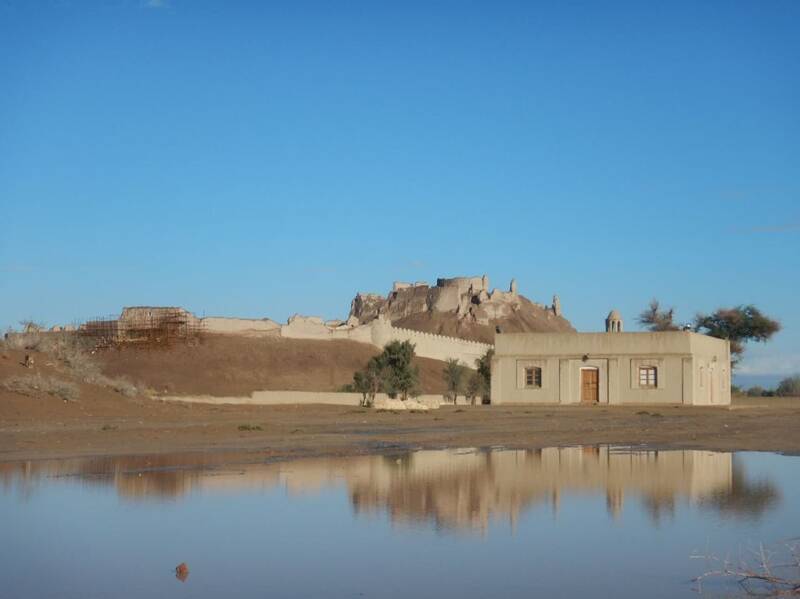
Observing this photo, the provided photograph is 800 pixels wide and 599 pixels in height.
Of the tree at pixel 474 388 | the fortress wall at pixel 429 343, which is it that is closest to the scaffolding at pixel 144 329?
the fortress wall at pixel 429 343

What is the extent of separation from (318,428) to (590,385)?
1943 centimetres

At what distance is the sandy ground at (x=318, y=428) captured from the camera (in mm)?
Answer: 20625

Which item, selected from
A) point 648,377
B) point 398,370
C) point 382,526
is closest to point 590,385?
point 648,377

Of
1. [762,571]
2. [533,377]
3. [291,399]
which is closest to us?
[762,571]

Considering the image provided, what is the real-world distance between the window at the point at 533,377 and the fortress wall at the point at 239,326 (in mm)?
50131

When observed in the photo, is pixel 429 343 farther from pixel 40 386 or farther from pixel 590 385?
pixel 40 386

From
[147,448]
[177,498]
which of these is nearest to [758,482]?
[177,498]

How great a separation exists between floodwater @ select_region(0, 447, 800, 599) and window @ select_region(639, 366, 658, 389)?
2638 cm

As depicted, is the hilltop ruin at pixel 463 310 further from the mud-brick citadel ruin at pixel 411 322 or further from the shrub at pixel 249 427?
the shrub at pixel 249 427

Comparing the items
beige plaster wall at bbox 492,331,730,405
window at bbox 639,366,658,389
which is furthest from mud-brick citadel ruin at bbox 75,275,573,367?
window at bbox 639,366,658,389

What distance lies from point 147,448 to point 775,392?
6237 centimetres

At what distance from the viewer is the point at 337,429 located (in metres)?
26.8

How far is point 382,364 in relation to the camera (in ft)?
169

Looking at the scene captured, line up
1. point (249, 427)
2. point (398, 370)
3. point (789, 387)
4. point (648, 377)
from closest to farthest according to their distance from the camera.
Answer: point (249, 427) < point (648, 377) < point (398, 370) < point (789, 387)
